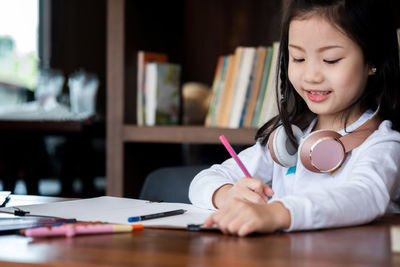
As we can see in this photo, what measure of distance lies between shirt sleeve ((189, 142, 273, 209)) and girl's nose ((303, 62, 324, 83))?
0.26m

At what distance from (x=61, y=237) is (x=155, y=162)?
1741 mm

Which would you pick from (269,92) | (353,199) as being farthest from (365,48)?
(269,92)

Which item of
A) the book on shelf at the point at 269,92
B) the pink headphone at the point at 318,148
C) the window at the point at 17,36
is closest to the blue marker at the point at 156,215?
the pink headphone at the point at 318,148

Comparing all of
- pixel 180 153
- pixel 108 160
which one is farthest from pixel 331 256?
pixel 180 153

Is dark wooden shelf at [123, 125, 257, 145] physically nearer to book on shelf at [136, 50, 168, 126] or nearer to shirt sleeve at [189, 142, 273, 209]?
book on shelf at [136, 50, 168, 126]

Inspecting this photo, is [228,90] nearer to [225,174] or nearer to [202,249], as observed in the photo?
[225,174]

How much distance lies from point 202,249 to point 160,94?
1707 mm

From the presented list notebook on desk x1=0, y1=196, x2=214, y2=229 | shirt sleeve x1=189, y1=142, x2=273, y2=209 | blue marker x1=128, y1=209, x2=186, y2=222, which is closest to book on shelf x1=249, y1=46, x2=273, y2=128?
shirt sleeve x1=189, y1=142, x2=273, y2=209

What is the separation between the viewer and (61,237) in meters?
0.80

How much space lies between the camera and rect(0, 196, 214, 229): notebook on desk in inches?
36.6

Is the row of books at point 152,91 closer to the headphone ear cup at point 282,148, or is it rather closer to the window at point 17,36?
the headphone ear cup at point 282,148

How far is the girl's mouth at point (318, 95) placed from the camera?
1166 mm

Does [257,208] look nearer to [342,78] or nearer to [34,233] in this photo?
[34,233]

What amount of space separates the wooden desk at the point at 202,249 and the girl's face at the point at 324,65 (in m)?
0.37
